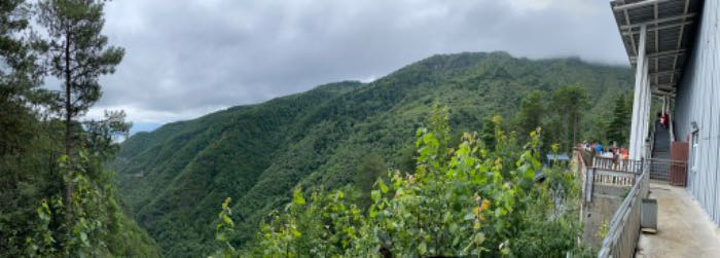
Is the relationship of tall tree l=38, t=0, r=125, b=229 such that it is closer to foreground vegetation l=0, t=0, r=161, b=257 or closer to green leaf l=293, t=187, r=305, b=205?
foreground vegetation l=0, t=0, r=161, b=257

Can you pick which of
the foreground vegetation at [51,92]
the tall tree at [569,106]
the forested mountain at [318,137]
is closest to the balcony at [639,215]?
the foreground vegetation at [51,92]

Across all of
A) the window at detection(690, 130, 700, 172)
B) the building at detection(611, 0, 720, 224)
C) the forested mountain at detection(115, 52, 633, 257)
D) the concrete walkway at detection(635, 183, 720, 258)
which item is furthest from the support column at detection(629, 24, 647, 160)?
the forested mountain at detection(115, 52, 633, 257)

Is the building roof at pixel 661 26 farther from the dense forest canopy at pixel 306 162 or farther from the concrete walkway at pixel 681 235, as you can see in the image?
the concrete walkway at pixel 681 235

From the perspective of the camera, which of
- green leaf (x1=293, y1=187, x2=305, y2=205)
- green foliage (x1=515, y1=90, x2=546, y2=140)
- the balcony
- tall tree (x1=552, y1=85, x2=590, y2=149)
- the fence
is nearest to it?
green leaf (x1=293, y1=187, x2=305, y2=205)

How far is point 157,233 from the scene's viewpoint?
237 feet

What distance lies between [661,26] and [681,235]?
11.7 m

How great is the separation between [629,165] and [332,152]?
7416cm

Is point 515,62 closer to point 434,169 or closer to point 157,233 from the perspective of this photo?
point 157,233

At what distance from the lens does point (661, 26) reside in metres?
14.8

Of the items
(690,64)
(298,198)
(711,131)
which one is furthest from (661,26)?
(298,198)

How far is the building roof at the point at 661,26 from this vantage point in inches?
523

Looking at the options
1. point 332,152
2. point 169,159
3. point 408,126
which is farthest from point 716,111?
point 169,159

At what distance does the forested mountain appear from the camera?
2554 inches

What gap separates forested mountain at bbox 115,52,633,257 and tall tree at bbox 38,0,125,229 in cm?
3111
